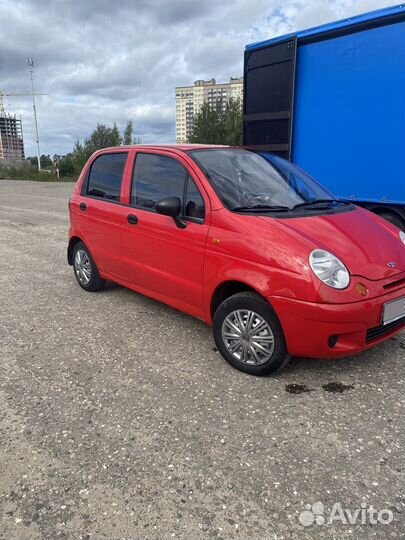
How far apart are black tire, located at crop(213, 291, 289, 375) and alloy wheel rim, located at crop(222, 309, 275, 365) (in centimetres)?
2

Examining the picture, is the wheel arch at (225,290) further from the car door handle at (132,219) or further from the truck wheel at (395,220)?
the truck wheel at (395,220)

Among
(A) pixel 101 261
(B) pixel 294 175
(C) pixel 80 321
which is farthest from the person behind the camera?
(A) pixel 101 261

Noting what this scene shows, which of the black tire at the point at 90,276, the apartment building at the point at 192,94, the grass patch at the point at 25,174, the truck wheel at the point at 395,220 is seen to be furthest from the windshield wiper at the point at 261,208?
the apartment building at the point at 192,94

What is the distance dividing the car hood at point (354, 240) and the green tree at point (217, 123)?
122 feet

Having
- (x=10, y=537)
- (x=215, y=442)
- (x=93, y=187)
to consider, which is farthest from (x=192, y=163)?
(x=10, y=537)

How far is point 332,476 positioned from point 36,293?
4.26 metres

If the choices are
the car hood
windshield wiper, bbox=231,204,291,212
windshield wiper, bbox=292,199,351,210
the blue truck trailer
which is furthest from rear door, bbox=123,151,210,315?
the blue truck trailer

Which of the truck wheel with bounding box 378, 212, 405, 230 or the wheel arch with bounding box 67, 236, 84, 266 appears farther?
the truck wheel with bounding box 378, 212, 405, 230

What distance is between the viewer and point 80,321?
178 inches

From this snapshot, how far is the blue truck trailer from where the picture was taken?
5613mm

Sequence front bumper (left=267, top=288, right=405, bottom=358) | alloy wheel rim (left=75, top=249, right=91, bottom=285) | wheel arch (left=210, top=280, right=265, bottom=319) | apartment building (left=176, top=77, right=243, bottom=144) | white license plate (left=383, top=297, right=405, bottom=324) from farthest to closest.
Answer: apartment building (left=176, top=77, right=243, bottom=144) < alloy wheel rim (left=75, top=249, right=91, bottom=285) < wheel arch (left=210, top=280, right=265, bottom=319) < white license plate (left=383, top=297, right=405, bottom=324) < front bumper (left=267, top=288, right=405, bottom=358)

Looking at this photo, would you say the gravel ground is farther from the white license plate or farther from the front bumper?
the white license plate

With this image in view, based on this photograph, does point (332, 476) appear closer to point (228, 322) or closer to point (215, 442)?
point (215, 442)

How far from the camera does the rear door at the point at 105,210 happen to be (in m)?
4.63
